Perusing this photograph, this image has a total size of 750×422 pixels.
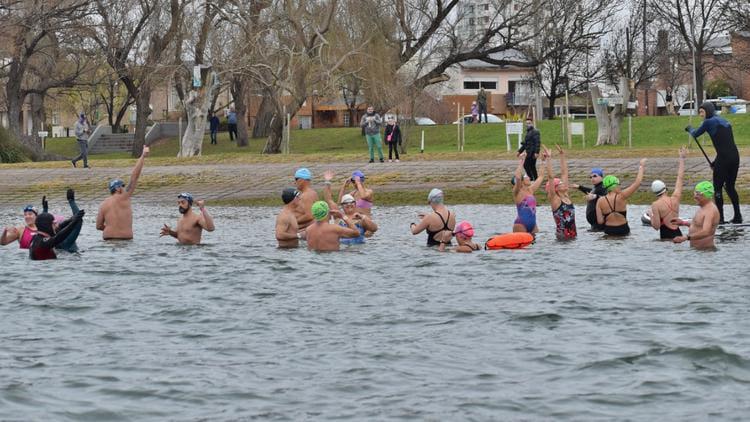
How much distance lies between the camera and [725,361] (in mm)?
11172

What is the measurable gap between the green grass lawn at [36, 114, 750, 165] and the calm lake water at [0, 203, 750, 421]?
19.0 meters

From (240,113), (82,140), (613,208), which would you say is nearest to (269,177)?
(82,140)

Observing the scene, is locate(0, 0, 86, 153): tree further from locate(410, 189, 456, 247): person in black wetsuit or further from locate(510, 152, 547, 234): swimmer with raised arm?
locate(410, 189, 456, 247): person in black wetsuit

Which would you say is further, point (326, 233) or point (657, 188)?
point (657, 188)

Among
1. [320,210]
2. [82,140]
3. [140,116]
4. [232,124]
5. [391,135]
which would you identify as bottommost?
[320,210]

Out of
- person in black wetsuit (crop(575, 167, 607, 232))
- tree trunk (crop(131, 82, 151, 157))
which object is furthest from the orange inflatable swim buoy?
tree trunk (crop(131, 82, 151, 157))

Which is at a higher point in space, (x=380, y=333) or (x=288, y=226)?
(x=288, y=226)

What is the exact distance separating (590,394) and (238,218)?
54.0 ft

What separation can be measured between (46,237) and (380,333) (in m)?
7.28

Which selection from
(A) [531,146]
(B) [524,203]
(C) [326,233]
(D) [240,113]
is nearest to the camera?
(C) [326,233]

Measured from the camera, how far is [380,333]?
12.7 metres

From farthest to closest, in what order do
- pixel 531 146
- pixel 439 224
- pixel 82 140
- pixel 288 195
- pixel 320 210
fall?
pixel 82 140 < pixel 531 146 < pixel 288 195 < pixel 439 224 < pixel 320 210

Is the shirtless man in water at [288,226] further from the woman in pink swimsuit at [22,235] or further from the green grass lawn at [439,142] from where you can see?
the green grass lawn at [439,142]

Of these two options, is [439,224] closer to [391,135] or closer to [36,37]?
[391,135]
